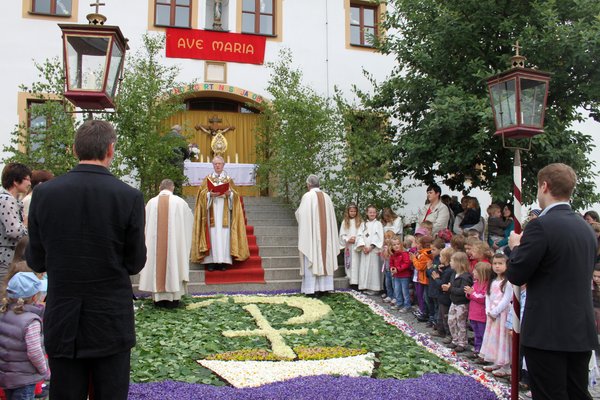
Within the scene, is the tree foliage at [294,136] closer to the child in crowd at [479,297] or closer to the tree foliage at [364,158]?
the tree foliage at [364,158]

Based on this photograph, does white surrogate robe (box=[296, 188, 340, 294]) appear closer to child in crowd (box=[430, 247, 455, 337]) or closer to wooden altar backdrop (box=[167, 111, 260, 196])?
child in crowd (box=[430, 247, 455, 337])

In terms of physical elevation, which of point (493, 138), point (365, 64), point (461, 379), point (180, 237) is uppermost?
point (365, 64)

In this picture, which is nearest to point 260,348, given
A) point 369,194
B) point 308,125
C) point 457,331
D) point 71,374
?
point 457,331

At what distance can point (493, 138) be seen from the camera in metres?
9.26

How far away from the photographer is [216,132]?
49.5 feet

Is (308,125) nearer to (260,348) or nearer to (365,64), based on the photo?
(365,64)

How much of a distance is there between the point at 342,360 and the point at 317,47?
34.9 ft

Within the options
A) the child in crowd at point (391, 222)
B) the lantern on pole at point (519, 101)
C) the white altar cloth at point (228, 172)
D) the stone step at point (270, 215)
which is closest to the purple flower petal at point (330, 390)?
the lantern on pole at point (519, 101)

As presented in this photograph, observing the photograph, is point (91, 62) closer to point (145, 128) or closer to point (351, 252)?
point (145, 128)

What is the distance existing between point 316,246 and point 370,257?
0.96 metres

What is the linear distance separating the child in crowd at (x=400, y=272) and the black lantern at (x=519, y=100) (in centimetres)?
329

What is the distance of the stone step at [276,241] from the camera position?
443 inches

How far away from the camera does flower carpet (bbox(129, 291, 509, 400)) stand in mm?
4879

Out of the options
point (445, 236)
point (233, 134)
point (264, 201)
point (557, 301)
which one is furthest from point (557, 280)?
point (233, 134)
